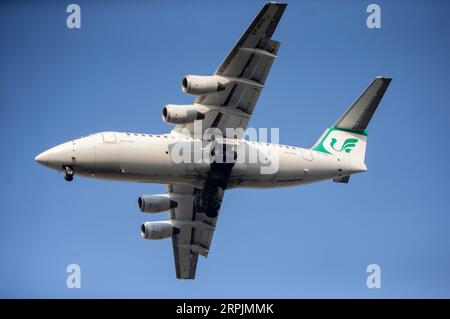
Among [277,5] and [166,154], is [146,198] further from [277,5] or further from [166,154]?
[277,5]

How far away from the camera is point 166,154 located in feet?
102

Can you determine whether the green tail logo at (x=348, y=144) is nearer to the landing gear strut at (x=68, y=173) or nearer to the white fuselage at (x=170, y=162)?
the white fuselage at (x=170, y=162)

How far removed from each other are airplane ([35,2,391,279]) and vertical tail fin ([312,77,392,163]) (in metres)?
0.04

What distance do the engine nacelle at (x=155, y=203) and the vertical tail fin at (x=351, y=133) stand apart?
18.5 feet

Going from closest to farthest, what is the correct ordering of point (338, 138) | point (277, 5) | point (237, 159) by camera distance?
point (277, 5) < point (237, 159) < point (338, 138)

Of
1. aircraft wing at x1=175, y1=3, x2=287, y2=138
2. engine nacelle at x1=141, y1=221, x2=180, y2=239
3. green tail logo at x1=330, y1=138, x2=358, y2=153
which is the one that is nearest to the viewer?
aircraft wing at x1=175, y1=3, x2=287, y2=138

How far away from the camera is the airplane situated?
1204 inches

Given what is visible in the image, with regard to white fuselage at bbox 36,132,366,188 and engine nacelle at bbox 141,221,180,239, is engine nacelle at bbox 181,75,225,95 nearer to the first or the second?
white fuselage at bbox 36,132,366,188

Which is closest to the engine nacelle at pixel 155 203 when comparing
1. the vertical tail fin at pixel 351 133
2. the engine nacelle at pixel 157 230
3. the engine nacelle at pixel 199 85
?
the engine nacelle at pixel 157 230

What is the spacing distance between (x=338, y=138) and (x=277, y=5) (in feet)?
22.0

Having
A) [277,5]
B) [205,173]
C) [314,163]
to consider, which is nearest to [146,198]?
[205,173]

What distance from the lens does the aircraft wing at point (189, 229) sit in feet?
117

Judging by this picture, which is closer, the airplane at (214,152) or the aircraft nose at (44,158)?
the aircraft nose at (44,158)

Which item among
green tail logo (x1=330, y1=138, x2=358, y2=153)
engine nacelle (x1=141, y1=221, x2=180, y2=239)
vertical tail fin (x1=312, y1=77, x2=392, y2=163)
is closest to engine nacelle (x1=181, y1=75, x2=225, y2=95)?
vertical tail fin (x1=312, y1=77, x2=392, y2=163)
